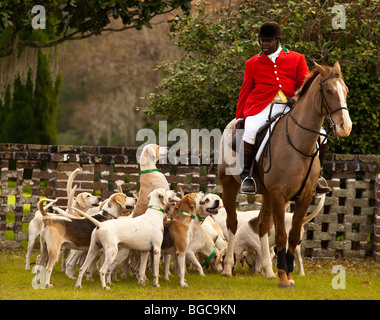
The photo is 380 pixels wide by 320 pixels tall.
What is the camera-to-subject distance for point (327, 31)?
10.9 metres

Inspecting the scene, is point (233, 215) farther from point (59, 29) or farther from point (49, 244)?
point (59, 29)

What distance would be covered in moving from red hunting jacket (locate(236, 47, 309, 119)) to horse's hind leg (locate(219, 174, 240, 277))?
3.38 ft

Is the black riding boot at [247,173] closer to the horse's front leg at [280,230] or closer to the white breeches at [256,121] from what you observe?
the white breeches at [256,121]

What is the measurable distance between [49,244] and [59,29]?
5665mm

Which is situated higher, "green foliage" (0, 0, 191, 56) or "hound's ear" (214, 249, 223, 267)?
"green foliage" (0, 0, 191, 56)

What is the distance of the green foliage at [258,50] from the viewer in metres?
10.8

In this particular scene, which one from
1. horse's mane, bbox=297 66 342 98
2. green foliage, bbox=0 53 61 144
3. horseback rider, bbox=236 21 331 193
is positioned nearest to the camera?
horse's mane, bbox=297 66 342 98

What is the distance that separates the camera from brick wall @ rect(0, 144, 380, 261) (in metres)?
10.6

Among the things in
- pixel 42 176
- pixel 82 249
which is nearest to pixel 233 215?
pixel 82 249

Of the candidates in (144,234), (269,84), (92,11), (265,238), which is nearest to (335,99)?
(269,84)

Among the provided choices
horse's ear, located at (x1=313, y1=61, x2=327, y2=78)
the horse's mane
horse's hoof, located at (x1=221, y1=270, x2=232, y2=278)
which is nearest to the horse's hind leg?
horse's hoof, located at (x1=221, y1=270, x2=232, y2=278)

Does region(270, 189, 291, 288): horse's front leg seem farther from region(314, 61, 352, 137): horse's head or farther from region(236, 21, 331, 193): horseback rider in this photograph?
region(314, 61, 352, 137): horse's head

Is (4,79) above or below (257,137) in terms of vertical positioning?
above

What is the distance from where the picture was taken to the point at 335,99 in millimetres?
6926
